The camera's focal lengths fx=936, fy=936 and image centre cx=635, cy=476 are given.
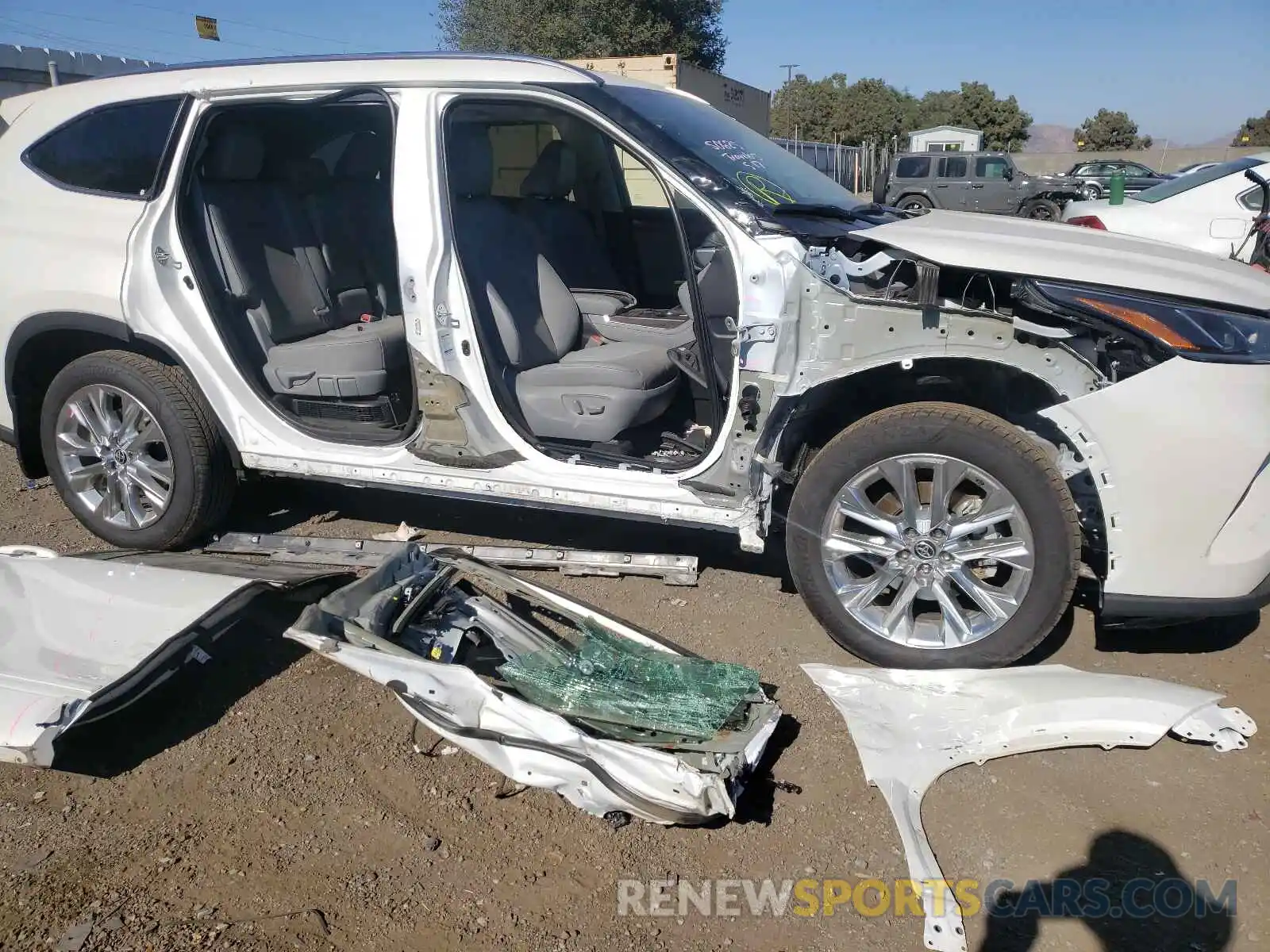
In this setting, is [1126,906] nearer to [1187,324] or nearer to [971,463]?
[971,463]

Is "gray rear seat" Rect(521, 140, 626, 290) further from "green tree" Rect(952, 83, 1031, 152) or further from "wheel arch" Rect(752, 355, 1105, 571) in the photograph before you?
"green tree" Rect(952, 83, 1031, 152)

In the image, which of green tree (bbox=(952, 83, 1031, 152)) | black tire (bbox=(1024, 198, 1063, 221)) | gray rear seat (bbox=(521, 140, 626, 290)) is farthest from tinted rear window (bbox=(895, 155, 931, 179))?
green tree (bbox=(952, 83, 1031, 152))

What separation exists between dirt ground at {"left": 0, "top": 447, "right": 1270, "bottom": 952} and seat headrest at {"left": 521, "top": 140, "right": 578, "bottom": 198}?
93.9 inches

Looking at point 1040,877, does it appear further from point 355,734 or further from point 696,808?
point 355,734

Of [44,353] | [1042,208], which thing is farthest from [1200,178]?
[1042,208]

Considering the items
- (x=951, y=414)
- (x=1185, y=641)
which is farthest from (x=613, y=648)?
(x=1185, y=641)

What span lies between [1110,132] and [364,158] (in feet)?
229

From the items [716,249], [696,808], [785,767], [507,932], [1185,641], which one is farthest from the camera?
[1185,641]

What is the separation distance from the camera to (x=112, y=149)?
4070 millimetres

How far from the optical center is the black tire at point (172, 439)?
4105 millimetres

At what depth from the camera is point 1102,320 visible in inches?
116

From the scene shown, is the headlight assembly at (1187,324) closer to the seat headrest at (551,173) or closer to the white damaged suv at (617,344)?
the white damaged suv at (617,344)

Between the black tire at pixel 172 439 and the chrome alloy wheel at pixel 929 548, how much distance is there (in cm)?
273

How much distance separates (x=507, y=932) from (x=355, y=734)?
1066 millimetres
